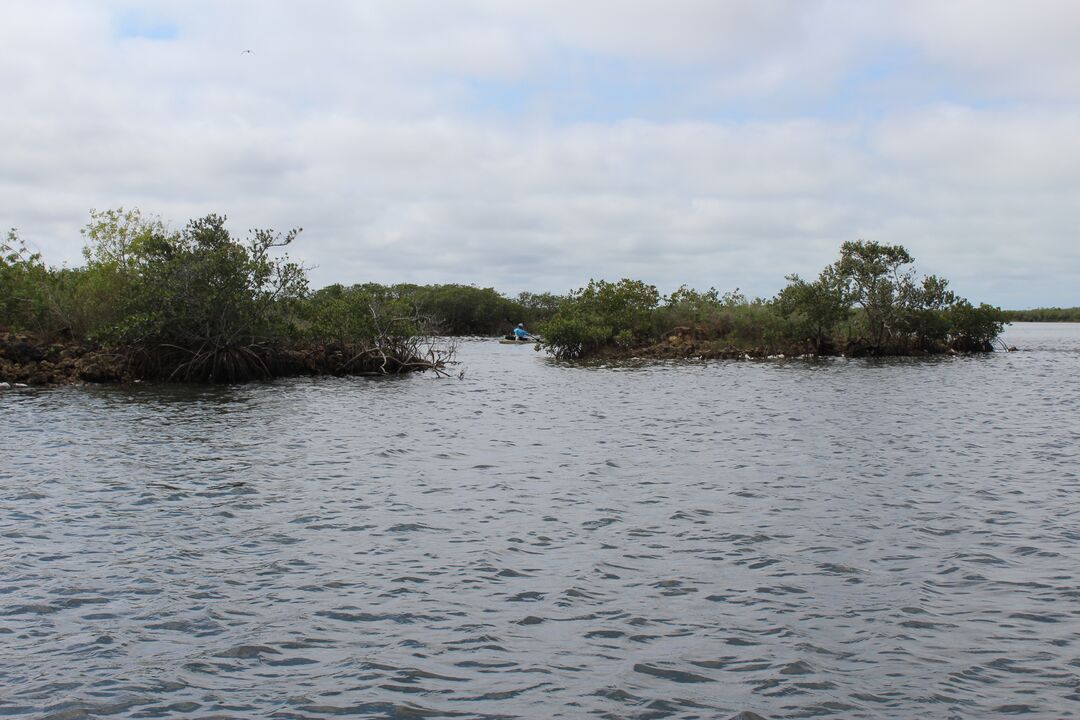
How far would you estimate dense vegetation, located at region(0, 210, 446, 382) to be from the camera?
121ft

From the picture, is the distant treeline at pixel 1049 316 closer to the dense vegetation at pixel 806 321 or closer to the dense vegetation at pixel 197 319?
the dense vegetation at pixel 806 321

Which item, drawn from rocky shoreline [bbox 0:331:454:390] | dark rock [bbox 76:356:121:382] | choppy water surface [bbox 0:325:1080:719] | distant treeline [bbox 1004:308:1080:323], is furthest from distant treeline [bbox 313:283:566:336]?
distant treeline [bbox 1004:308:1080:323]

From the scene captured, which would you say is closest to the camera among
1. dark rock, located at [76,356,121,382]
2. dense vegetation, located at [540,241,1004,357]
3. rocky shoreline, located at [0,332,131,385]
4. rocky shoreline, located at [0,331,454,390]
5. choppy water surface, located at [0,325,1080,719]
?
choppy water surface, located at [0,325,1080,719]

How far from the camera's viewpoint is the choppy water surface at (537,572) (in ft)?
25.6

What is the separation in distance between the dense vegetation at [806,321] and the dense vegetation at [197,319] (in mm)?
18324

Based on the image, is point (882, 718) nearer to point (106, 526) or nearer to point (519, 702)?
point (519, 702)

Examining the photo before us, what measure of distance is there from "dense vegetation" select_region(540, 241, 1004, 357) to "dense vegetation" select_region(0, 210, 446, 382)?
18.3 meters

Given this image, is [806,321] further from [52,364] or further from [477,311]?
[477,311]

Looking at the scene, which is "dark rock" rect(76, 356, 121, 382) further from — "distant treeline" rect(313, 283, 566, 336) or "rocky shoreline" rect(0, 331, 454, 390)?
"distant treeline" rect(313, 283, 566, 336)

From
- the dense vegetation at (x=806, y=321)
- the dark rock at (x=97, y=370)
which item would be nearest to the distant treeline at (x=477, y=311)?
the dense vegetation at (x=806, y=321)

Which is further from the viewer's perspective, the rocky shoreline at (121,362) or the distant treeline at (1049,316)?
the distant treeline at (1049,316)

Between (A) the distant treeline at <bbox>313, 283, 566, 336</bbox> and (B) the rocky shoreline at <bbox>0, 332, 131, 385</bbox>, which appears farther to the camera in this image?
(A) the distant treeline at <bbox>313, 283, 566, 336</bbox>

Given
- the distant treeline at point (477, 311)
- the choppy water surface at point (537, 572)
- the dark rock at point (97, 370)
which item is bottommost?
the choppy water surface at point (537, 572)

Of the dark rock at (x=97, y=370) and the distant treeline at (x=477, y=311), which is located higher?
the distant treeline at (x=477, y=311)
